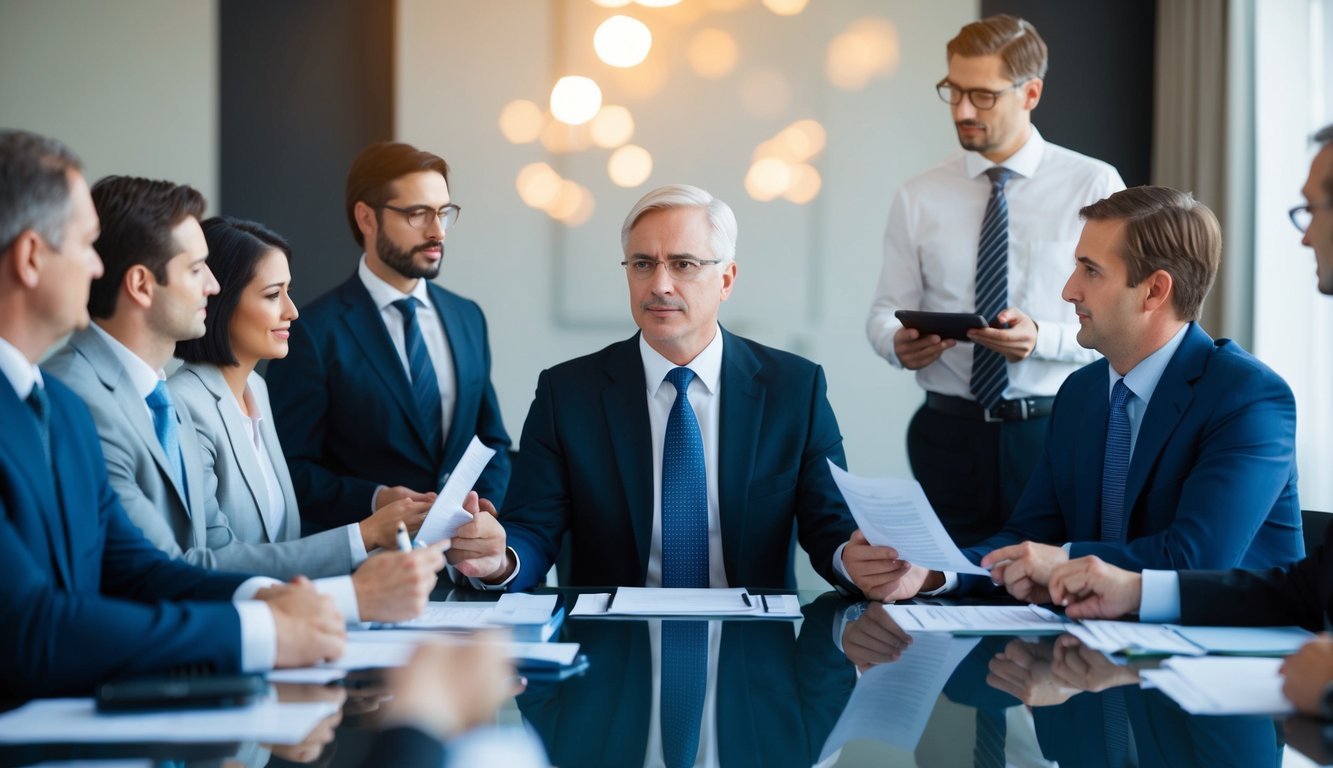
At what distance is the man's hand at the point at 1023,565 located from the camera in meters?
2.19

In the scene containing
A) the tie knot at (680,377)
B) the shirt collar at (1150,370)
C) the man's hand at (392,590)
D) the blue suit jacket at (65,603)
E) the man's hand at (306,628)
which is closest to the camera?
the blue suit jacket at (65,603)

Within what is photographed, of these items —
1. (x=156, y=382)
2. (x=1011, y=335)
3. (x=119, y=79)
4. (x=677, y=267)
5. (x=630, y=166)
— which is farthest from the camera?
(x=630, y=166)

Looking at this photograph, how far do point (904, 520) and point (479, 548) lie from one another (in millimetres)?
806

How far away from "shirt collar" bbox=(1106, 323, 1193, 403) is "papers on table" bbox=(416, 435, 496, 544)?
1.32m

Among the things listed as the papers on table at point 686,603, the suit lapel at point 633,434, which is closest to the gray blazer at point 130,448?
the papers on table at point 686,603

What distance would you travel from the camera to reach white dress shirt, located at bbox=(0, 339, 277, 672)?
163 centimetres

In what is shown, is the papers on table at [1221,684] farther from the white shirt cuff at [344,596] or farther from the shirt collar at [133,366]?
the shirt collar at [133,366]

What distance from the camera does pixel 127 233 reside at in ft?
7.39

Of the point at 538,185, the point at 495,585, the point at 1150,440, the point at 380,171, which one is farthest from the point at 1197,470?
the point at 538,185

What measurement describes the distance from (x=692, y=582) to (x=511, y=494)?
453mm

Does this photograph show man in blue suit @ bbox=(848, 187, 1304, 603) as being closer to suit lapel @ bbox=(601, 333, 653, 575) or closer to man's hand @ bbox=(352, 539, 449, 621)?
suit lapel @ bbox=(601, 333, 653, 575)

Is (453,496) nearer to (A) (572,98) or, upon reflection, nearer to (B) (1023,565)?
(B) (1023,565)

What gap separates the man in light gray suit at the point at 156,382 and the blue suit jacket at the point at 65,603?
1.18 ft

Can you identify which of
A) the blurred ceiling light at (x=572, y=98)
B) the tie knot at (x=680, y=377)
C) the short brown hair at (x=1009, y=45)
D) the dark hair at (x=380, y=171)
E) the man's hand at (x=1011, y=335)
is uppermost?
the blurred ceiling light at (x=572, y=98)
